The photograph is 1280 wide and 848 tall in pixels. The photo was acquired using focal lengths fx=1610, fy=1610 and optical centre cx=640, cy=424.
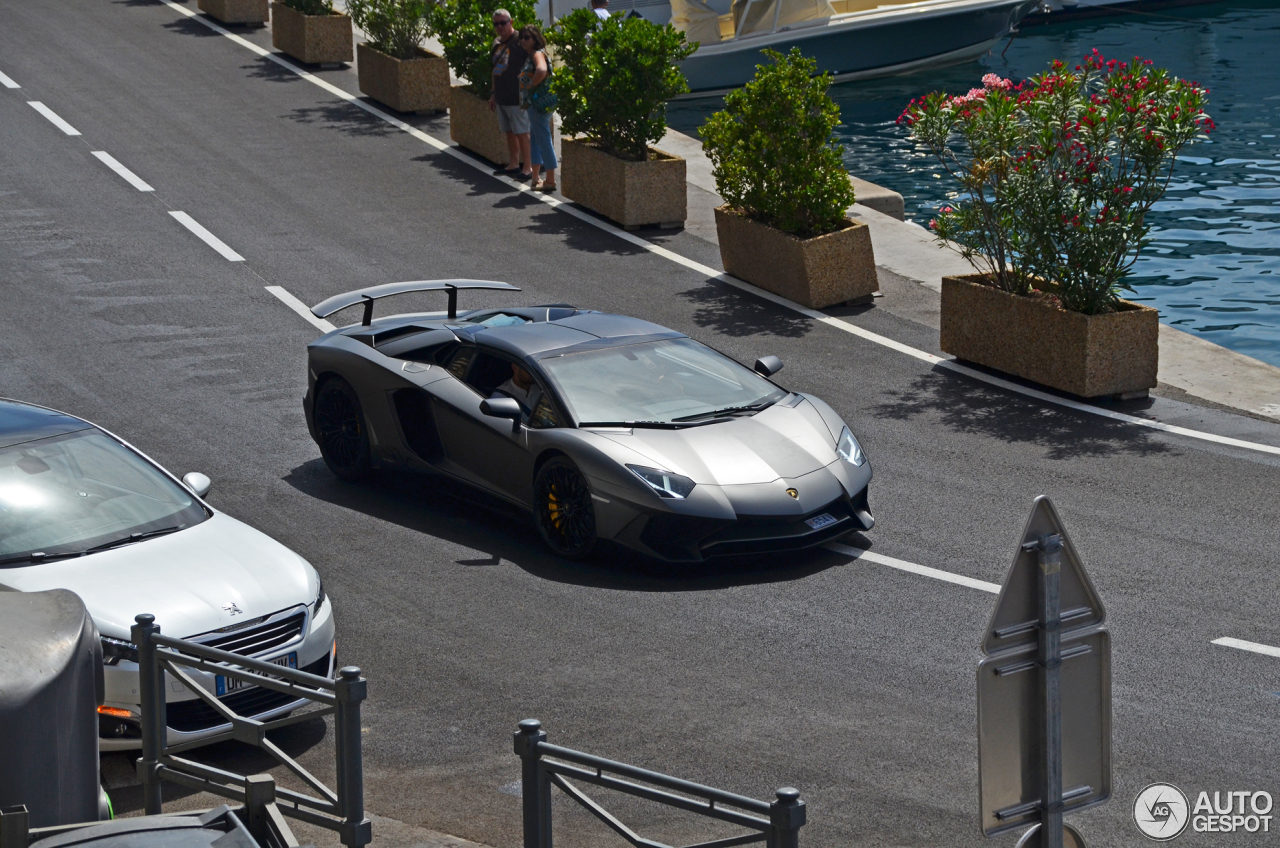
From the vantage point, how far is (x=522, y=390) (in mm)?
10930

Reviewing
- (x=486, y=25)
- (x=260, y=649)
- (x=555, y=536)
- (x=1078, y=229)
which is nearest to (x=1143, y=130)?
(x=1078, y=229)

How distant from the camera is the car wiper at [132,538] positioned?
834 cm

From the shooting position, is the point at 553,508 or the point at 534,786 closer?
the point at 534,786

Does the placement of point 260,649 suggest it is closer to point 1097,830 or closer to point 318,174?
point 1097,830

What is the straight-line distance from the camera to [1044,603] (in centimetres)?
484

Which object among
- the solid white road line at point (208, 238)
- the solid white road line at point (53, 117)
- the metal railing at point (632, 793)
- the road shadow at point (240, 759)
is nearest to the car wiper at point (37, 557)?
the road shadow at point (240, 759)

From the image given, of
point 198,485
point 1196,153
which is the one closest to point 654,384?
point 198,485

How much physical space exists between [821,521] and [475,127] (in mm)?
13647

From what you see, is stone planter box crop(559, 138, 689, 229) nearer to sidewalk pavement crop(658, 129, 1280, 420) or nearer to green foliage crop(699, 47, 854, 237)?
sidewalk pavement crop(658, 129, 1280, 420)

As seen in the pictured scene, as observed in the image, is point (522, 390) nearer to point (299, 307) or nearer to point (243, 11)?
point (299, 307)

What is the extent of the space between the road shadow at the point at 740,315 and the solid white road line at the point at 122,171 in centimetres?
823

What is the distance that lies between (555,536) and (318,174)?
41.1ft

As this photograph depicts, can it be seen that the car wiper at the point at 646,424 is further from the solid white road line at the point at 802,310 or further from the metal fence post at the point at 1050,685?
the metal fence post at the point at 1050,685

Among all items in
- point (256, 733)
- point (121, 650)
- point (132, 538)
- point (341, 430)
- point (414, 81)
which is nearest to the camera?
point (256, 733)
